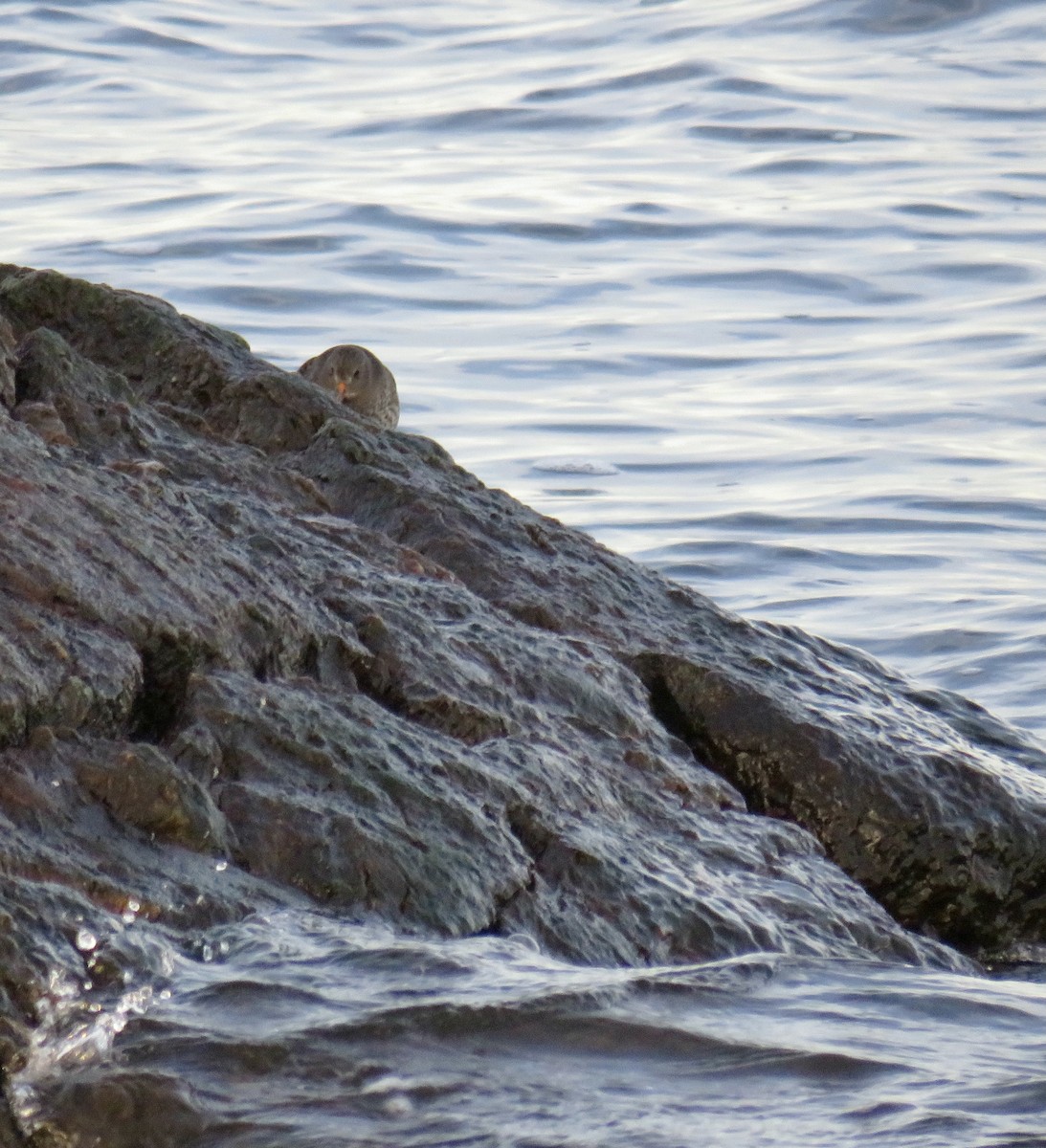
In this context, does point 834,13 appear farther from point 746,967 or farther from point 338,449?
point 746,967

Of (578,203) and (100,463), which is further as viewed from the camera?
(578,203)

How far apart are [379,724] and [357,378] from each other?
3974 millimetres

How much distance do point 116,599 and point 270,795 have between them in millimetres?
411

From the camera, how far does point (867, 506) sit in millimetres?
9594

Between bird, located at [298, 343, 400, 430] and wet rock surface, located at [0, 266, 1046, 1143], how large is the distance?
210 centimetres

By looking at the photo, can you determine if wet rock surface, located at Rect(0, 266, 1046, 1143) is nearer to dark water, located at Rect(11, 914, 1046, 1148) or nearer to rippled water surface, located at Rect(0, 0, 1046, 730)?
dark water, located at Rect(11, 914, 1046, 1148)

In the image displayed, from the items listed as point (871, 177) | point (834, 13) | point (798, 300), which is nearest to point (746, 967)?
point (798, 300)

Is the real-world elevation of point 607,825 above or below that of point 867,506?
above

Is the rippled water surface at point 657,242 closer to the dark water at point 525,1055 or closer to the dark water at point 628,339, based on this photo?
the dark water at point 628,339

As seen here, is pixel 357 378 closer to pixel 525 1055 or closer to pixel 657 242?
pixel 525 1055

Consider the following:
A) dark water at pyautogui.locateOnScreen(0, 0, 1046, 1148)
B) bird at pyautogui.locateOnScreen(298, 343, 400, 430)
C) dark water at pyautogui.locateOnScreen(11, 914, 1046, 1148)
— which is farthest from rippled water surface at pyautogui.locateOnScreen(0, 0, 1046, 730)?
dark water at pyautogui.locateOnScreen(11, 914, 1046, 1148)

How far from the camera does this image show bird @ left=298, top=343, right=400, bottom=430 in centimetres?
689

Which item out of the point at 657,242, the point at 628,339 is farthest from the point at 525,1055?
the point at 657,242

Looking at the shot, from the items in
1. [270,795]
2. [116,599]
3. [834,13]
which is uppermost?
[834,13]
